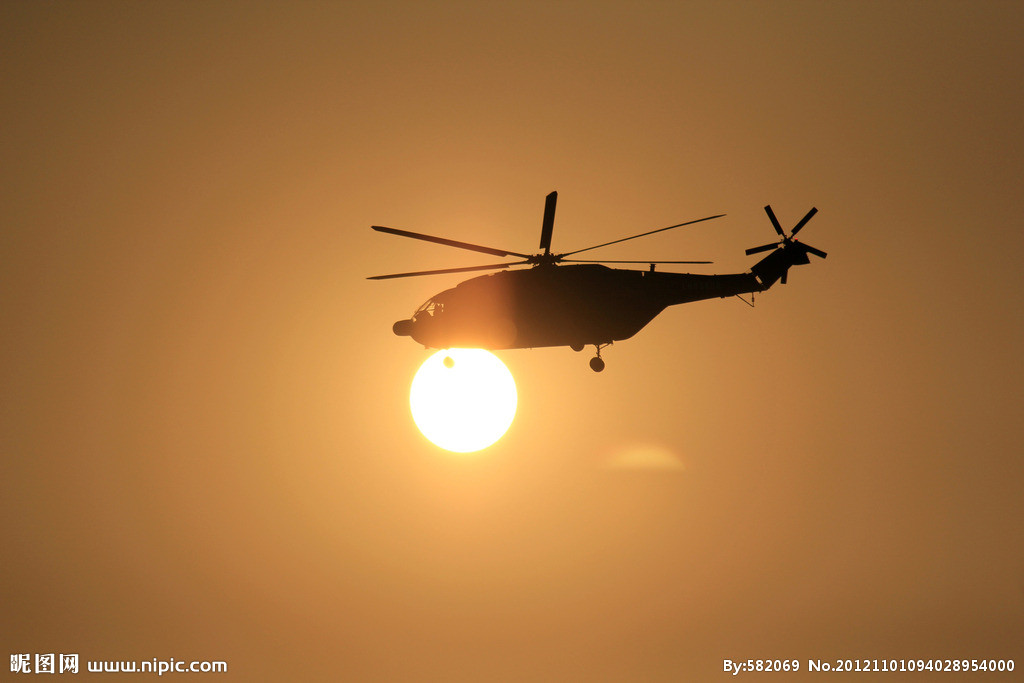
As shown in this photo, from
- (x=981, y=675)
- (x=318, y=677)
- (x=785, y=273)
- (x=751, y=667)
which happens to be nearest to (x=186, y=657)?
(x=318, y=677)

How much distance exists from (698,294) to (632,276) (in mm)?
2724

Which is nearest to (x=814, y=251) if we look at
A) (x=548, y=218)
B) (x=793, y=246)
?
(x=793, y=246)

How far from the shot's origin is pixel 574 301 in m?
38.5

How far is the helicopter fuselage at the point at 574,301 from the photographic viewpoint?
38.5 meters

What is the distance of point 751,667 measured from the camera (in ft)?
468

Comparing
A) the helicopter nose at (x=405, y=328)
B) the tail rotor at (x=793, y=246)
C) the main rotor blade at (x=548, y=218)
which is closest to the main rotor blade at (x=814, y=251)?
the tail rotor at (x=793, y=246)

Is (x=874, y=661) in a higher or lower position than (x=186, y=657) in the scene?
lower

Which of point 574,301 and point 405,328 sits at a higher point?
point 405,328

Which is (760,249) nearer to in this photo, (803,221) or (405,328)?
(803,221)

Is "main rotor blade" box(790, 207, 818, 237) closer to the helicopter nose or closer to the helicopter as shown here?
the helicopter

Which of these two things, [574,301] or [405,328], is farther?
[405,328]

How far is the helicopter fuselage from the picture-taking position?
126ft

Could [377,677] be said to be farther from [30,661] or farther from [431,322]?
[431,322]

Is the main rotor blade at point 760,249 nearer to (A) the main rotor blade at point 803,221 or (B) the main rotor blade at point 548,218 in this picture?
(A) the main rotor blade at point 803,221
